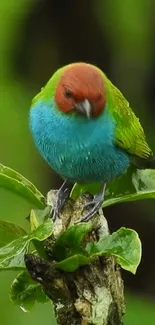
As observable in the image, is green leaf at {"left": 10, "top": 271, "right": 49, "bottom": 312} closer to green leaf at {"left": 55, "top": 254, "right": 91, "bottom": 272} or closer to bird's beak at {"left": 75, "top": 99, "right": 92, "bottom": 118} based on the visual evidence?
green leaf at {"left": 55, "top": 254, "right": 91, "bottom": 272}

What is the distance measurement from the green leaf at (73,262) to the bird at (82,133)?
55 cm

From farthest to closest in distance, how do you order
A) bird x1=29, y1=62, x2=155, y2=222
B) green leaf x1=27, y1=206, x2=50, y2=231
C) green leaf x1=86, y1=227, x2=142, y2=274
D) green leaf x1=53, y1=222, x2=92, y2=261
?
1. bird x1=29, y1=62, x2=155, y2=222
2. green leaf x1=27, y1=206, x2=50, y2=231
3. green leaf x1=53, y1=222, x2=92, y2=261
4. green leaf x1=86, y1=227, x2=142, y2=274

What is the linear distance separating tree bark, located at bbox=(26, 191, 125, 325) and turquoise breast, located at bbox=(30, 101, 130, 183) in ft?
2.23

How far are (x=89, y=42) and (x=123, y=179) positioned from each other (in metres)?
2.86

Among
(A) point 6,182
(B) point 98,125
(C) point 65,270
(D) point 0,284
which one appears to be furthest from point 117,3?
(C) point 65,270

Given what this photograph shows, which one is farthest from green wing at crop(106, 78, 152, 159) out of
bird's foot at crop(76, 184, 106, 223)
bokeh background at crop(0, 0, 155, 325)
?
bokeh background at crop(0, 0, 155, 325)

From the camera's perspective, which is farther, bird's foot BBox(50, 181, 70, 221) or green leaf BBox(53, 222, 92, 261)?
bird's foot BBox(50, 181, 70, 221)

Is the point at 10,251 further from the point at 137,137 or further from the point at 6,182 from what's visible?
the point at 137,137

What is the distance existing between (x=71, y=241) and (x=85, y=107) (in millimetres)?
609

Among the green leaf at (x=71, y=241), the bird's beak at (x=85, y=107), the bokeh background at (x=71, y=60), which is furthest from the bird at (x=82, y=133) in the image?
the bokeh background at (x=71, y=60)

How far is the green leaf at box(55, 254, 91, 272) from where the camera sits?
2.83 m

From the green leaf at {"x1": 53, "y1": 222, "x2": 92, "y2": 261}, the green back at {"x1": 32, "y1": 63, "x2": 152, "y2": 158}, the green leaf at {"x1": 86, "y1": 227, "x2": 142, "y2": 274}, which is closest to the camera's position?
the green leaf at {"x1": 86, "y1": 227, "x2": 142, "y2": 274}

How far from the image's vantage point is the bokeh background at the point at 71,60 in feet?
18.3

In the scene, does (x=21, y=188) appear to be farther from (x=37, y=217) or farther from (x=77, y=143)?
(x=77, y=143)
